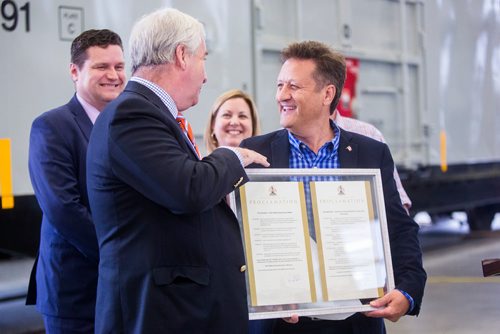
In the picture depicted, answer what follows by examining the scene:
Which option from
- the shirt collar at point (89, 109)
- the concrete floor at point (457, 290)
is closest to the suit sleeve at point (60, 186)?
the shirt collar at point (89, 109)

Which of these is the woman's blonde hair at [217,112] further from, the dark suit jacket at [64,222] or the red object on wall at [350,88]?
the red object on wall at [350,88]

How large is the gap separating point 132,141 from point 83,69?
3.76 feet

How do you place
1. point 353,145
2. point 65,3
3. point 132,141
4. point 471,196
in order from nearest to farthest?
point 132,141 < point 353,145 < point 65,3 < point 471,196

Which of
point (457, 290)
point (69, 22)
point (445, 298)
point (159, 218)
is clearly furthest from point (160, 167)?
point (457, 290)

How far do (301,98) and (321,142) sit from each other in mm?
187

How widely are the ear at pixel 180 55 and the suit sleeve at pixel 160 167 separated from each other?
0.62ft

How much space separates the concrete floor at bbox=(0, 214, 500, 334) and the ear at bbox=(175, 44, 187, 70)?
12.5 ft

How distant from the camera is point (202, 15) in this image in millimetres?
6512

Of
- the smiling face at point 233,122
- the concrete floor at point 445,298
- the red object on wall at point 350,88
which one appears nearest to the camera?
the smiling face at point 233,122

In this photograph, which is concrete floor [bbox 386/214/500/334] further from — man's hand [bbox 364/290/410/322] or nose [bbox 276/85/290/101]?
nose [bbox 276/85/290/101]

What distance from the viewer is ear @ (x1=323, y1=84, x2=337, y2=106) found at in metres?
2.86

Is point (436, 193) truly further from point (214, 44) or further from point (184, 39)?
point (184, 39)

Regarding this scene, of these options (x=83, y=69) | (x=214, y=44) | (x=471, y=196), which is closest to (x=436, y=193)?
Answer: (x=471, y=196)

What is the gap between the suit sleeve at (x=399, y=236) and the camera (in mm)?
2783
